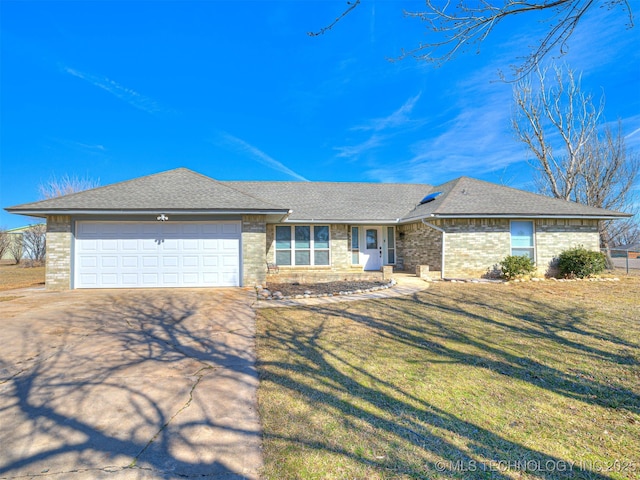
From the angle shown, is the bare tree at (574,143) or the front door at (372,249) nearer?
the front door at (372,249)

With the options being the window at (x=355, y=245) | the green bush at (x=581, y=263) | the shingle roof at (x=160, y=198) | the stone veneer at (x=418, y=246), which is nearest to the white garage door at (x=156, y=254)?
the shingle roof at (x=160, y=198)

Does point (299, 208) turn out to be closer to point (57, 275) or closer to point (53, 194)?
point (57, 275)

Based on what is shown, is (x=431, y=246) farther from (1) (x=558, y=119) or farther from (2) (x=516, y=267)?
(1) (x=558, y=119)

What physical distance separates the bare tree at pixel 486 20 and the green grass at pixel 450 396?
4.18m

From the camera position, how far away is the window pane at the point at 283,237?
47.5 feet

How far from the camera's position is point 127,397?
3.27m

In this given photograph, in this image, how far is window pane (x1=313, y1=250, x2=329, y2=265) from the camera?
14703 millimetres

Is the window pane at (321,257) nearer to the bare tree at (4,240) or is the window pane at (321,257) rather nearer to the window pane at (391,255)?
the window pane at (391,255)

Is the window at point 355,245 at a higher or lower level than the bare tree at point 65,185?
lower

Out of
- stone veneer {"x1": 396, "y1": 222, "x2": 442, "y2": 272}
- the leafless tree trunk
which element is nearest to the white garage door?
stone veneer {"x1": 396, "y1": 222, "x2": 442, "y2": 272}

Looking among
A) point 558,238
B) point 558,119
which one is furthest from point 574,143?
point 558,238

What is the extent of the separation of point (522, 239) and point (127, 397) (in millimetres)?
14682

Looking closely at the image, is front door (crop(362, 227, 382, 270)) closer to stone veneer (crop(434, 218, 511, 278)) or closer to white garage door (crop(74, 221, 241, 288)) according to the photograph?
stone veneer (crop(434, 218, 511, 278))

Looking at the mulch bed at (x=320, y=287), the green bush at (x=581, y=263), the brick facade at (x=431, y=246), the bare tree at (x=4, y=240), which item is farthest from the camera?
the bare tree at (x=4, y=240)
